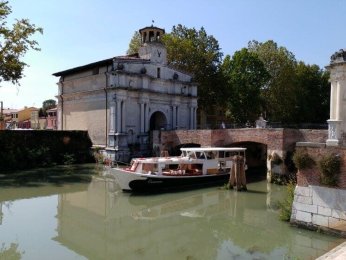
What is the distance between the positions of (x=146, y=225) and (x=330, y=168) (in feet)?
25.6

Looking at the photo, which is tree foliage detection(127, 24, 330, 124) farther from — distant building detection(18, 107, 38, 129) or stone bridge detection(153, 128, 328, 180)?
distant building detection(18, 107, 38, 129)

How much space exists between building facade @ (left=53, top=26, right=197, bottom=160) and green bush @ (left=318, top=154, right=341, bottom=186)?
24205 mm

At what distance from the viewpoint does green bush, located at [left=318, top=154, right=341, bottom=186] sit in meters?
12.6

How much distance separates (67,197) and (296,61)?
41524 mm

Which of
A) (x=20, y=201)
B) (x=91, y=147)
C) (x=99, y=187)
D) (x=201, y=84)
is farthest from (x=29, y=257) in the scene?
(x=201, y=84)

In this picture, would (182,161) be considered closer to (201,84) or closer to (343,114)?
(343,114)

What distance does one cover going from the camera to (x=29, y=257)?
37.9 ft

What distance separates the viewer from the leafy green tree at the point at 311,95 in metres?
49.4

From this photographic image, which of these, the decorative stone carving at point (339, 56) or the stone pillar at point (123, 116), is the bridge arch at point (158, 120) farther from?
the decorative stone carving at point (339, 56)

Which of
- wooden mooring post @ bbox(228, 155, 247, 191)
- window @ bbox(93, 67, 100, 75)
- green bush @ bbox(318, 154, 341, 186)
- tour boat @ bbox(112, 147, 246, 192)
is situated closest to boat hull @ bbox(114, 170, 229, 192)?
tour boat @ bbox(112, 147, 246, 192)

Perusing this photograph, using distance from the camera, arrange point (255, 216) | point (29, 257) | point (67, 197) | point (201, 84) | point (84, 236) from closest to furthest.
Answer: point (29, 257), point (84, 236), point (255, 216), point (67, 197), point (201, 84)

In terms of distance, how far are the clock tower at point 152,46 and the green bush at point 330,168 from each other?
90.3 feet

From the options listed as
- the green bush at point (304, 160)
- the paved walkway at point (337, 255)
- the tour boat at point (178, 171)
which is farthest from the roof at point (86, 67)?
the paved walkway at point (337, 255)

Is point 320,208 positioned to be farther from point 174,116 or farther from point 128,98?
point 174,116
